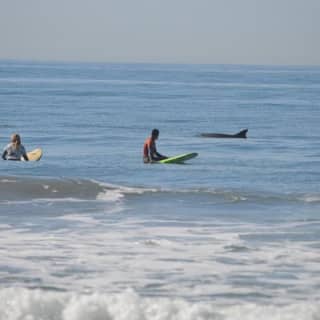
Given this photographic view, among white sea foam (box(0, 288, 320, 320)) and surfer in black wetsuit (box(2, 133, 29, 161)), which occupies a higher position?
surfer in black wetsuit (box(2, 133, 29, 161))

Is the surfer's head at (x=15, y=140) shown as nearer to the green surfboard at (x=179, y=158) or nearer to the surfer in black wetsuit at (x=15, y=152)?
the surfer in black wetsuit at (x=15, y=152)

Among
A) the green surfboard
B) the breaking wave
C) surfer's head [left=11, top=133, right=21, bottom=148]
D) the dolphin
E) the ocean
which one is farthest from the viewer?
the dolphin

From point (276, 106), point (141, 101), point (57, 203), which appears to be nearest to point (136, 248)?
point (57, 203)

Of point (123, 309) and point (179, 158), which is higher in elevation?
point (179, 158)

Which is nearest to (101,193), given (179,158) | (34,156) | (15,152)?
(15,152)

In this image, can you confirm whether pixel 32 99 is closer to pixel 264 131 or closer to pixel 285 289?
pixel 264 131

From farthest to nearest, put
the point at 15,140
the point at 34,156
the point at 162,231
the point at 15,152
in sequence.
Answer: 1. the point at 34,156
2. the point at 15,152
3. the point at 15,140
4. the point at 162,231

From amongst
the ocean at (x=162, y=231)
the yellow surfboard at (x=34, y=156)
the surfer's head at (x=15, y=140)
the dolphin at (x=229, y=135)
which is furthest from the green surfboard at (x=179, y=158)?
the dolphin at (x=229, y=135)

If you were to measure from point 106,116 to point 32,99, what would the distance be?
20154mm

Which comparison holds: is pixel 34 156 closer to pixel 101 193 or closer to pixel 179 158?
pixel 179 158

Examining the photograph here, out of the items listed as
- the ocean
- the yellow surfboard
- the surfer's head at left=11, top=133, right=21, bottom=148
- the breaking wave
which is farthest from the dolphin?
the breaking wave

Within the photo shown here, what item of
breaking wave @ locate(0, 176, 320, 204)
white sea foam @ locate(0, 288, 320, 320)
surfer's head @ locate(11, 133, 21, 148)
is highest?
surfer's head @ locate(11, 133, 21, 148)

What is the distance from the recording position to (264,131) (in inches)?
2152

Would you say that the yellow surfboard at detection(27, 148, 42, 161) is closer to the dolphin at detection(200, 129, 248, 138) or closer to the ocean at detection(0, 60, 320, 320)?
the ocean at detection(0, 60, 320, 320)
